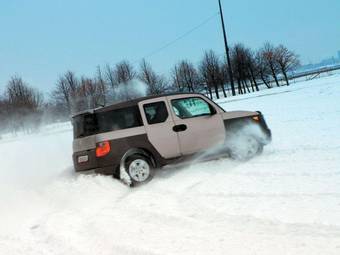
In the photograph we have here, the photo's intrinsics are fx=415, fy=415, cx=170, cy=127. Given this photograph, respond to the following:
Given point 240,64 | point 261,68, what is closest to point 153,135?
point 240,64

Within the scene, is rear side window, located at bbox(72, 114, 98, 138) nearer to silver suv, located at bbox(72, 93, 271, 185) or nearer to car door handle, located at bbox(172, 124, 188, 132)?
silver suv, located at bbox(72, 93, 271, 185)

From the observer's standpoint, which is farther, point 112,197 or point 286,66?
point 286,66

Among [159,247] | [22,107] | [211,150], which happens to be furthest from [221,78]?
[159,247]

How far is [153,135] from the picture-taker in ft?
28.3

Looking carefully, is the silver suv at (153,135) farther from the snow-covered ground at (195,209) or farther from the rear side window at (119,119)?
the snow-covered ground at (195,209)

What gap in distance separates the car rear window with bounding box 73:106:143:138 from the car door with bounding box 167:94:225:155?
88cm

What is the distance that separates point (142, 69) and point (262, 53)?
947 inches

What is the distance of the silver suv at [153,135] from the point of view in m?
8.30

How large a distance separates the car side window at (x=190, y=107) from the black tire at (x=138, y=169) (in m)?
1.29

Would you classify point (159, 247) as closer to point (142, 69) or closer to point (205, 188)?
point (205, 188)

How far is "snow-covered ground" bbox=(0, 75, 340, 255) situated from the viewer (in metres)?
4.83

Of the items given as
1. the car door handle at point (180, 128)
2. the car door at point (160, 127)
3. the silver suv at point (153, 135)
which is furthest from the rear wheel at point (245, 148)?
the car door at point (160, 127)

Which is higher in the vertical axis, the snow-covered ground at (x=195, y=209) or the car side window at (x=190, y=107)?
the car side window at (x=190, y=107)

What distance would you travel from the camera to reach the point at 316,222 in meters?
5.00
